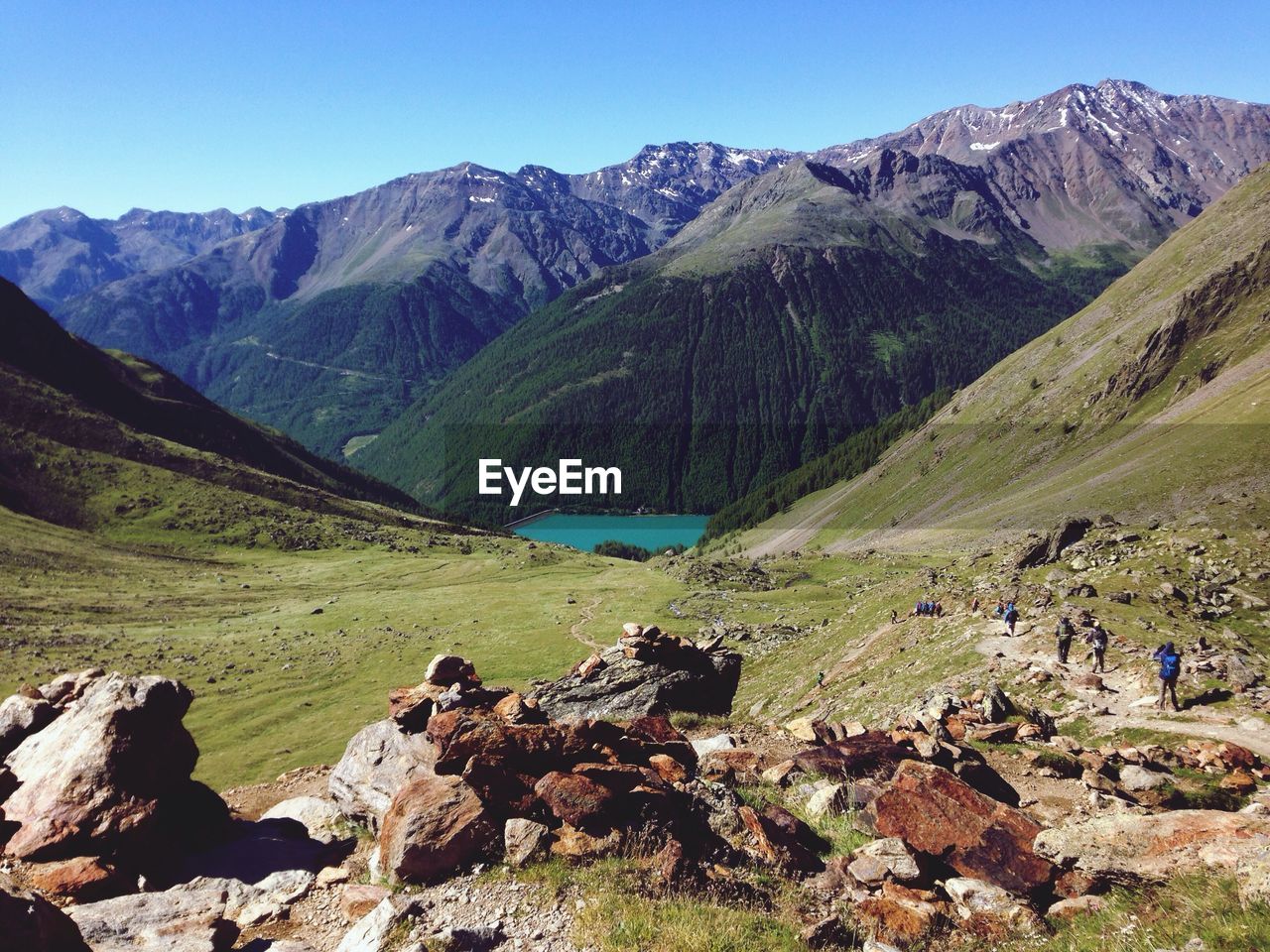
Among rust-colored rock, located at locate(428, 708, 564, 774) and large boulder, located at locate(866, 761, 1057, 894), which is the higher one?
rust-colored rock, located at locate(428, 708, 564, 774)

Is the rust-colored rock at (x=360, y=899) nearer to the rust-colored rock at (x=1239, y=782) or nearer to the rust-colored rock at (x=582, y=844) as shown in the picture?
the rust-colored rock at (x=582, y=844)

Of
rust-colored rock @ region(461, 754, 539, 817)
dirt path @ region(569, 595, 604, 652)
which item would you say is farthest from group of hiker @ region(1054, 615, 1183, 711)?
dirt path @ region(569, 595, 604, 652)

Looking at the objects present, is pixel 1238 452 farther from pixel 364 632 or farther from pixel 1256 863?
pixel 364 632

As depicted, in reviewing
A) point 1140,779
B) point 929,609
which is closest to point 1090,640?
point 1140,779

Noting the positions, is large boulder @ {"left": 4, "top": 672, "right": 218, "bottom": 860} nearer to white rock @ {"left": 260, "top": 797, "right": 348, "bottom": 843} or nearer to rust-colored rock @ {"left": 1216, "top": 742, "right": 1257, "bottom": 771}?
white rock @ {"left": 260, "top": 797, "right": 348, "bottom": 843}

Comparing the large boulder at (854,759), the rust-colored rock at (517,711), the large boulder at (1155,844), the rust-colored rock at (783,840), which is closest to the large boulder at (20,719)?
the rust-colored rock at (517,711)

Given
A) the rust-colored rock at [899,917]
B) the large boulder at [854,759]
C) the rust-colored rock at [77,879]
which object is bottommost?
the large boulder at [854,759]

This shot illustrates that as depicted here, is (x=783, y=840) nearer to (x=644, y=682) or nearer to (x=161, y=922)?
(x=161, y=922)
